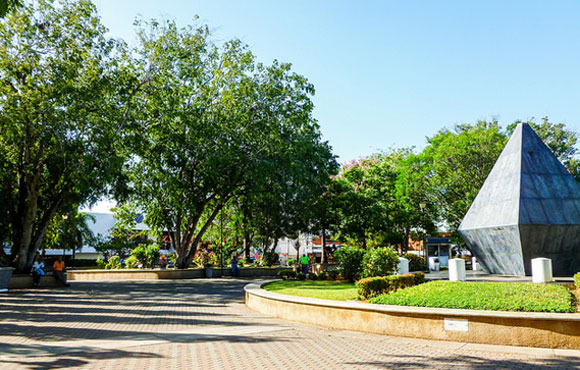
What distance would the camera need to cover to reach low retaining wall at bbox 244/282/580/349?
27.7 ft

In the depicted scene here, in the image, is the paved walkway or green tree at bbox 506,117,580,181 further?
green tree at bbox 506,117,580,181

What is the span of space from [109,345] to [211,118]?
20707 millimetres

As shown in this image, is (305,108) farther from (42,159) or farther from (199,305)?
(199,305)

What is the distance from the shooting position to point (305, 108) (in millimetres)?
31062

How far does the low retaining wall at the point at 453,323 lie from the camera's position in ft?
27.7

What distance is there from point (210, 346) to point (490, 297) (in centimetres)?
612

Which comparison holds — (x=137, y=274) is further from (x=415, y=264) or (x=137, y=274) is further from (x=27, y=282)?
(x=415, y=264)

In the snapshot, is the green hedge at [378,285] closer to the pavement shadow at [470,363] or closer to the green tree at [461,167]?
the pavement shadow at [470,363]

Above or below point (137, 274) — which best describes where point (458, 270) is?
above

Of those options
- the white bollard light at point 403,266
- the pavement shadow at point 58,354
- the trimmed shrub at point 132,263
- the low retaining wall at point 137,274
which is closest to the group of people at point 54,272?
the low retaining wall at point 137,274

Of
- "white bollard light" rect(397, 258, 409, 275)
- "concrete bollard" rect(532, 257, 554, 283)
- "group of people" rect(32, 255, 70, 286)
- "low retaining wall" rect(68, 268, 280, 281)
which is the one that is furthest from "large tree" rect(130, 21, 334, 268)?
"concrete bollard" rect(532, 257, 554, 283)

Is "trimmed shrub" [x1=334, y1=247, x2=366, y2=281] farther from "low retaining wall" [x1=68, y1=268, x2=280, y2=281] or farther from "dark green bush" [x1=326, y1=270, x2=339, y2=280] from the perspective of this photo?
"low retaining wall" [x1=68, y1=268, x2=280, y2=281]

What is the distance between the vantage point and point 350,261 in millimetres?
19531

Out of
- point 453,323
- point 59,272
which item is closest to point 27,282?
point 59,272
